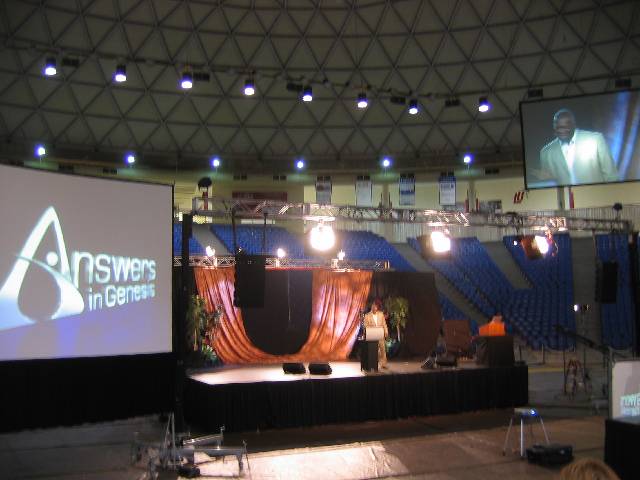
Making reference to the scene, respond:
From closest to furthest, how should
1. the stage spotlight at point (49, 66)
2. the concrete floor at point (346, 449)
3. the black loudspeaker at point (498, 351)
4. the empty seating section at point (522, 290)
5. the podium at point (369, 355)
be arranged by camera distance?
the concrete floor at point (346, 449), the podium at point (369, 355), the black loudspeaker at point (498, 351), the stage spotlight at point (49, 66), the empty seating section at point (522, 290)

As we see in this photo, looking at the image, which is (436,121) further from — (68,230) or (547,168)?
(68,230)

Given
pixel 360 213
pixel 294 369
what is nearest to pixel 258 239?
pixel 360 213

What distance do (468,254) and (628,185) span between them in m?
6.62

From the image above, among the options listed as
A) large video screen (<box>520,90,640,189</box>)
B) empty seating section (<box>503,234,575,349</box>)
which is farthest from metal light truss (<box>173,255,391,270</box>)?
empty seating section (<box>503,234,575,349</box>)

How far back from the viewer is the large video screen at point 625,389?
7.31m

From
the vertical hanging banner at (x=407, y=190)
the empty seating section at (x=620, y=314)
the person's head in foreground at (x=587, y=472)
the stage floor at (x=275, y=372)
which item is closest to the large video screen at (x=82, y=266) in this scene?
the stage floor at (x=275, y=372)

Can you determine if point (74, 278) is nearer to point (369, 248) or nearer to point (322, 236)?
point (322, 236)

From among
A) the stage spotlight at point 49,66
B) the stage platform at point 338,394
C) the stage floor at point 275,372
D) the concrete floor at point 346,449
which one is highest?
the stage spotlight at point 49,66

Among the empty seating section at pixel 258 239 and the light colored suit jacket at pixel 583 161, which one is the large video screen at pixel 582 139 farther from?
the empty seating section at pixel 258 239

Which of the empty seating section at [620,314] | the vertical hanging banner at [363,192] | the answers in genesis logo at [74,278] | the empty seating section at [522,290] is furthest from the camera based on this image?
the vertical hanging banner at [363,192]

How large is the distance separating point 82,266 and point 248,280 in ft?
11.6

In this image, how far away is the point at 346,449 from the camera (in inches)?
372

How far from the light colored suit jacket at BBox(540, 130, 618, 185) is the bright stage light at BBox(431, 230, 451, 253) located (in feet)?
17.0

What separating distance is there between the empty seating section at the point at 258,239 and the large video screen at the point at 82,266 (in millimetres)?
14441
